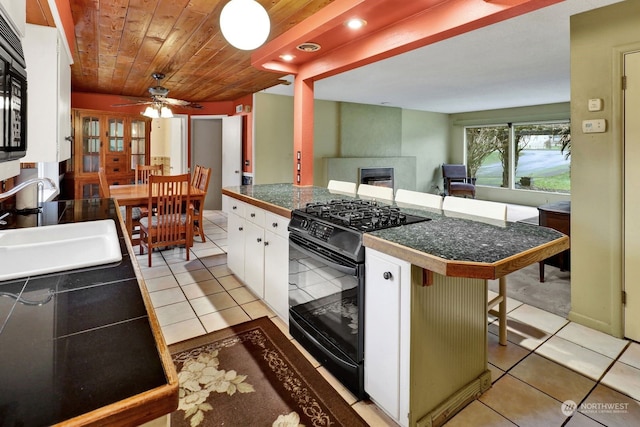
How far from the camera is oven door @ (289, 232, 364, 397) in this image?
1.73 meters

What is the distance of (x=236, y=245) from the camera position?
335 centimetres

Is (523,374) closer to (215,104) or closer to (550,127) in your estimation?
(215,104)

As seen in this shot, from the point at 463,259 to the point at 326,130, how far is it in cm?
587

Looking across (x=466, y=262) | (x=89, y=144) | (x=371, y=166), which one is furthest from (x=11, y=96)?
(x=371, y=166)

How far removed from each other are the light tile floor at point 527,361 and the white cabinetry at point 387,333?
16 cm

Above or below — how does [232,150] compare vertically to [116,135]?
below

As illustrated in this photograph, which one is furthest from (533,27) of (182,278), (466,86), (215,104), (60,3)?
(215,104)

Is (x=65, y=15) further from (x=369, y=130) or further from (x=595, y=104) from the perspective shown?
(x=369, y=130)

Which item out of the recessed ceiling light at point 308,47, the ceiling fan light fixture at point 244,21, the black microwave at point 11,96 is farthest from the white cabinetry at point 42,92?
the recessed ceiling light at point 308,47

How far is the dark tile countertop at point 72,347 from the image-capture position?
21.8 inches

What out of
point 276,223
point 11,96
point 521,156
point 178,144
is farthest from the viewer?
point 521,156

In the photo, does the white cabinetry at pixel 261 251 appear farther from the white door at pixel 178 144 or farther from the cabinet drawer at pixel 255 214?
the white door at pixel 178 144

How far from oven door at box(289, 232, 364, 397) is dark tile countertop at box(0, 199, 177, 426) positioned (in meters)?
0.98

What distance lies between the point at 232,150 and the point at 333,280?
17.1 ft
